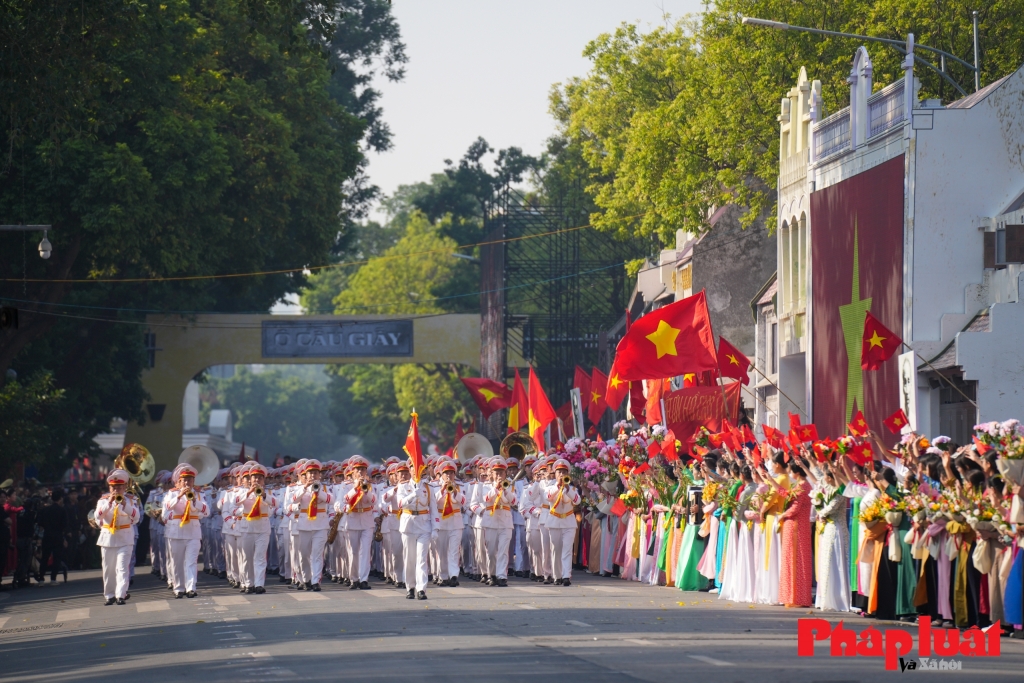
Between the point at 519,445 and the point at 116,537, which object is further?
the point at 519,445

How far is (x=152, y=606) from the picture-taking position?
2208 cm

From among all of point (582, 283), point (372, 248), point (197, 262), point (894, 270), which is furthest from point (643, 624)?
point (372, 248)

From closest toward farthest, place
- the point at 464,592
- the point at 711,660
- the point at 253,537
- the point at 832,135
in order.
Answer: the point at 711,660 → the point at 464,592 → the point at 253,537 → the point at 832,135

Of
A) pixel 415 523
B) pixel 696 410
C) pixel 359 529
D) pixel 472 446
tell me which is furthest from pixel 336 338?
pixel 415 523

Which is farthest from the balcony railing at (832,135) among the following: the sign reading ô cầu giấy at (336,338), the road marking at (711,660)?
the sign reading ô cầu giấy at (336,338)

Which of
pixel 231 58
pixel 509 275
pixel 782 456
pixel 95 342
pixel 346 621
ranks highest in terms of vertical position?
pixel 231 58

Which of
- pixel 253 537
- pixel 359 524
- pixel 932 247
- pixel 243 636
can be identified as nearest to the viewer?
pixel 243 636

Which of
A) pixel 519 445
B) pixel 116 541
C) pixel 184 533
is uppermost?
pixel 519 445

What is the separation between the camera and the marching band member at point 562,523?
78.8 feet

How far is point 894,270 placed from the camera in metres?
28.4

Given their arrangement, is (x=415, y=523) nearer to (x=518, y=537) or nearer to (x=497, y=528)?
(x=497, y=528)

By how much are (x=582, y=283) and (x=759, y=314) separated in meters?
16.2

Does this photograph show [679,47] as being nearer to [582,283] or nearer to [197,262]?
[582,283]

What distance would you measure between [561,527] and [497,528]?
0.96 m
